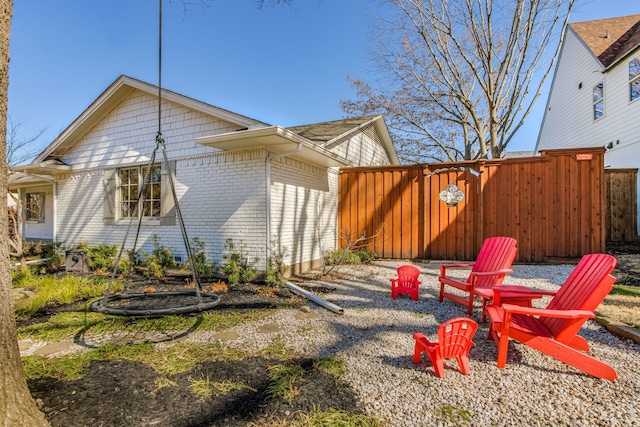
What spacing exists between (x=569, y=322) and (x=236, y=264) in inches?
202

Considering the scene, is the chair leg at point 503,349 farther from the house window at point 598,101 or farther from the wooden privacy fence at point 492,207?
the house window at point 598,101

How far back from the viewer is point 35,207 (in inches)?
489

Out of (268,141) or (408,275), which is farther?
(268,141)

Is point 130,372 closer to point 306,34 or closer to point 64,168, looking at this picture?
point 64,168

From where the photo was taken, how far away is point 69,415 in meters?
1.96

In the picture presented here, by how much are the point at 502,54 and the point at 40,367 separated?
14757mm

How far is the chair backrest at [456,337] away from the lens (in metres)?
2.55

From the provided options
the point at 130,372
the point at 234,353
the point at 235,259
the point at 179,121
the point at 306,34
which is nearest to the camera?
the point at 130,372

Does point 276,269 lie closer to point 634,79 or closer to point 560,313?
point 560,313

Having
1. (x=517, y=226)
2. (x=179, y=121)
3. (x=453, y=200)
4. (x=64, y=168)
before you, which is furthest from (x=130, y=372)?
(x=64, y=168)

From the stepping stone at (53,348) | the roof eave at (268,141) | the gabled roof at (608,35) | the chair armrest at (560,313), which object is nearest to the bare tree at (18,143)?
the roof eave at (268,141)

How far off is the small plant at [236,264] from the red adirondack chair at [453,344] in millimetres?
4069

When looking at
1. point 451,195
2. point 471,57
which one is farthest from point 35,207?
point 471,57

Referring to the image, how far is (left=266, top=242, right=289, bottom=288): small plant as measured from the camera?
5699 mm
